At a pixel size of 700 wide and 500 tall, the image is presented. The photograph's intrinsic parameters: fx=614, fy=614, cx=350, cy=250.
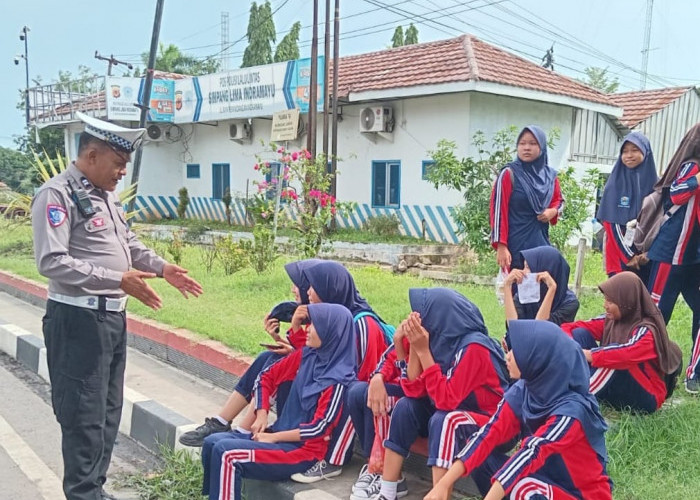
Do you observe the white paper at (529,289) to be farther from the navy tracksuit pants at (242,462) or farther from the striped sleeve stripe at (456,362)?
the navy tracksuit pants at (242,462)

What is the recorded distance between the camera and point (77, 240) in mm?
2789

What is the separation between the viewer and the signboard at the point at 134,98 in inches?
651

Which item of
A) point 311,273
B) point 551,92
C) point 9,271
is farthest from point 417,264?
point 311,273

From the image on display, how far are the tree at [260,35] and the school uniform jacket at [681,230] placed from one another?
78.8 ft

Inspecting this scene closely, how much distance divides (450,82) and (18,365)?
26.4 ft

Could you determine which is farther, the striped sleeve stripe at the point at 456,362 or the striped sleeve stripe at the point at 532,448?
the striped sleeve stripe at the point at 456,362

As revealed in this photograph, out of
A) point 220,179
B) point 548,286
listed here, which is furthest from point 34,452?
point 220,179

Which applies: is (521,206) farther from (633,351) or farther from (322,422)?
(322,422)

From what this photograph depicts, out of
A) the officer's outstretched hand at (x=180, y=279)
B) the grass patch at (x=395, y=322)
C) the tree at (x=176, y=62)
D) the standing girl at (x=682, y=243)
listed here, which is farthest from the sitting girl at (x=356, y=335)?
the tree at (x=176, y=62)

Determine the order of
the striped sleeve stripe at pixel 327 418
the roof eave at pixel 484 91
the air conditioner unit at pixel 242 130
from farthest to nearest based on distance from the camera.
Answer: the air conditioner unit at pixel 242 130 → the roof eave at pixel 484 91 → the striped sleeve stripe at pixel 327 418

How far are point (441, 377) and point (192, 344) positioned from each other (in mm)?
2939

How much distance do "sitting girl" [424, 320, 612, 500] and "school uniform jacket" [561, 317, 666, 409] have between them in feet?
2.42

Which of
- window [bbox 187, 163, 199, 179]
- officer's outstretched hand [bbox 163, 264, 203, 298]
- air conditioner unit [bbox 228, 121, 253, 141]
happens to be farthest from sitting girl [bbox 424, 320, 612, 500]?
window [bbox 187, 163, 199, 179]

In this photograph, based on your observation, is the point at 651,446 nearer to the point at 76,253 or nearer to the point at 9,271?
the point at 76,253
